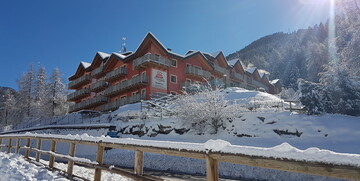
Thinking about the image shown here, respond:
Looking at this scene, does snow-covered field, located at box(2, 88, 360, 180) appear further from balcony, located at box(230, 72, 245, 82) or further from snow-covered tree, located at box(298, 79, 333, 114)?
balcony, located at box(230, 72, 245, 82)

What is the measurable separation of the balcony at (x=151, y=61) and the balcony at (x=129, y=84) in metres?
1.64

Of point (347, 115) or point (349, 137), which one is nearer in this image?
point (349, 137)

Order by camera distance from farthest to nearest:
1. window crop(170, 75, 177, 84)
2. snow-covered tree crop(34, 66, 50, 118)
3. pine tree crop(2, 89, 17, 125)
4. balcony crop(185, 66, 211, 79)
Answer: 1. pine tree crop(2, 89, 17, 125)
2. snow-covered tree crop(34, 66, 50, 118)
3. balcony crop(185, 66, 211, 79)
4. window crop(170, 75, 177, 84)

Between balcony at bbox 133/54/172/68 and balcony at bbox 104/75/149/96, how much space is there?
A: 5.37ft

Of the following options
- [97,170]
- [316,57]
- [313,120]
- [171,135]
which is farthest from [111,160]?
[316,57]

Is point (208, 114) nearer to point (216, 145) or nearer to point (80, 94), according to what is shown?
point (216, 145)

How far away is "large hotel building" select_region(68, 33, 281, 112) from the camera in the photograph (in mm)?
30812

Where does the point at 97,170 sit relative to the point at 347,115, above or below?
below

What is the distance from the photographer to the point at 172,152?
3963 mm

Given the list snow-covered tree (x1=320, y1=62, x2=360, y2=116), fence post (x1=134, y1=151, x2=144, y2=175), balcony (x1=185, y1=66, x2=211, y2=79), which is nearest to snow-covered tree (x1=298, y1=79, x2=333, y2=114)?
snow-covered tree (x1=320, y1=62, x2=360, y2=116)

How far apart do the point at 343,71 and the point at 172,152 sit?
1724 centimetres

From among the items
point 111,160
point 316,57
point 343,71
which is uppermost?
point 316,57

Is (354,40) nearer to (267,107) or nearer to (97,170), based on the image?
(267,107)

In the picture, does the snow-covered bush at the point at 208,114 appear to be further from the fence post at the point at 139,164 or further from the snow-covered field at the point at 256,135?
the fence post at the point at 139,164
